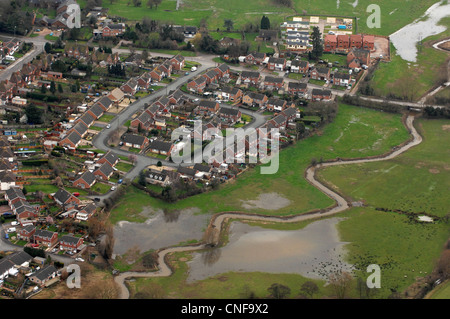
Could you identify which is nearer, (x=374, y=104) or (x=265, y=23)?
(x=374, y=104)

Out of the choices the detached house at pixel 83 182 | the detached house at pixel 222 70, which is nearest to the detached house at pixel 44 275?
the detached house at pixel 83 182

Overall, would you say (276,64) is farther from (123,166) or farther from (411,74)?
(123,166)

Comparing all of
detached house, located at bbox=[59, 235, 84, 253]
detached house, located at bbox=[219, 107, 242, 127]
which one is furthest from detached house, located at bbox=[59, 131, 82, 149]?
detached house, located at bbox=[219, 107, 242, 127]

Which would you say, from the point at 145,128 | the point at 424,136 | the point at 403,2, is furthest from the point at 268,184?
the point at 403,2

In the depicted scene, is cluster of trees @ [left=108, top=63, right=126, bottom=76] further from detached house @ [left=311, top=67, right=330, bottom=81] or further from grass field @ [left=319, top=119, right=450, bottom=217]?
grass field @ [left=319, top=119, right=450, bottom=217]

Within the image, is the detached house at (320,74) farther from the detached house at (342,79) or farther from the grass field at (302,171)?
the grass field at (302,171)

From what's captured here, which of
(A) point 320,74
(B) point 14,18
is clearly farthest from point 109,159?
(B) point 14,18

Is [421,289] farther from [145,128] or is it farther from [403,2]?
[403,2]
